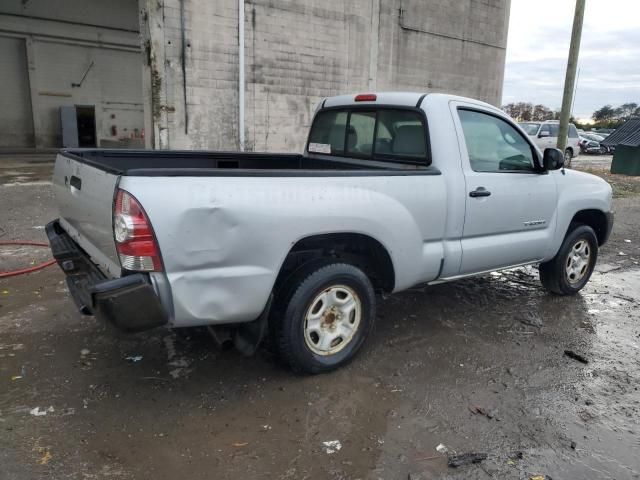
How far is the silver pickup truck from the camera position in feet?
8.82

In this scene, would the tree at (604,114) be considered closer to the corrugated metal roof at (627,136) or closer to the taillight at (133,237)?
the corrugated metal roof at (627,136)

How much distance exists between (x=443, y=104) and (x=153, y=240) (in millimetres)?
2510

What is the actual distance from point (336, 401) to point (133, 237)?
1.61 meters

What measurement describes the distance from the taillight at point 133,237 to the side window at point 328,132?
249cm

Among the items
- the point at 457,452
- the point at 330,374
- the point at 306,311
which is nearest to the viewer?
the point at 457,452

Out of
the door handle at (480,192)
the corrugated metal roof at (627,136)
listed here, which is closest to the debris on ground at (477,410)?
Answer: the door handle at (480,192)

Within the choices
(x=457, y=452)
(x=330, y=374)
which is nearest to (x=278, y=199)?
(x=330, y=374)

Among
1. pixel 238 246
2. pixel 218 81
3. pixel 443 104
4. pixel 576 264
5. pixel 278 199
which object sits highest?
pixel 218 81

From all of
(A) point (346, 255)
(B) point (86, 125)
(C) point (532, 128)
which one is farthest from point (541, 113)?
(A) point (346, 255)

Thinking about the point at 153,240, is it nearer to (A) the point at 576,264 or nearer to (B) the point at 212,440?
(B) the point at 212,440

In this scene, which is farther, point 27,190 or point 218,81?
point 218,81

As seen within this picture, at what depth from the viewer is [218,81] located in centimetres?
1205

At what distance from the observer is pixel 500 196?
13.8ft

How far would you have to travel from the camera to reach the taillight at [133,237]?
2.60 m
